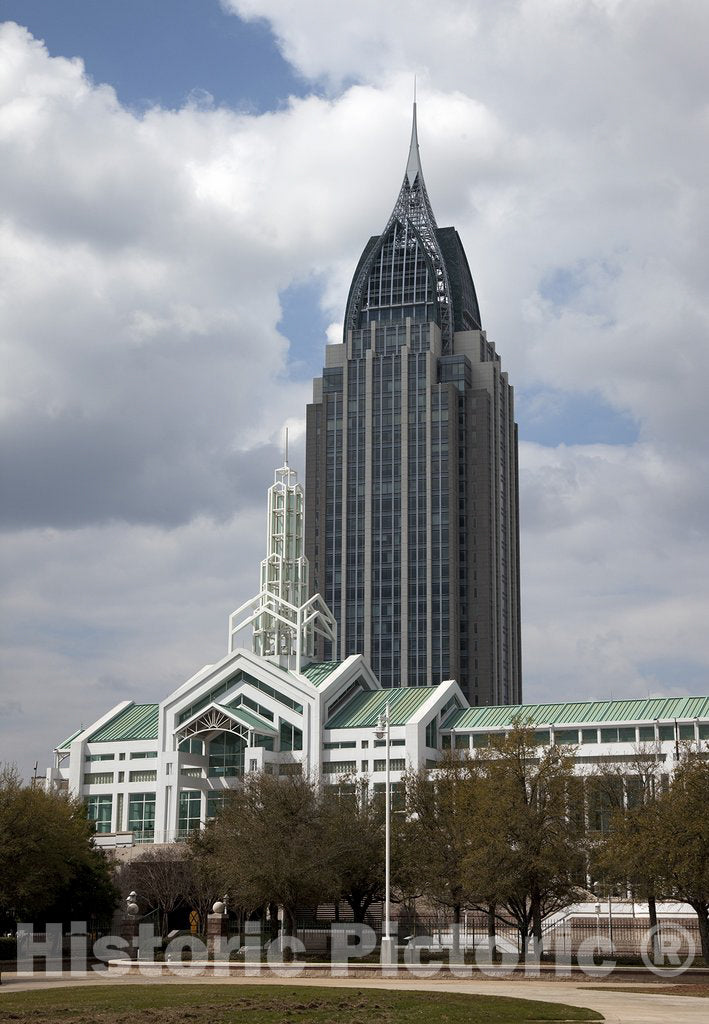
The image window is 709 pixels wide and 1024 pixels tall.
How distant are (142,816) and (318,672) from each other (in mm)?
18756

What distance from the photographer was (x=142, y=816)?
345 ft

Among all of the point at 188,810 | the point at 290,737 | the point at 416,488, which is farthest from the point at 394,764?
the point at 416,488

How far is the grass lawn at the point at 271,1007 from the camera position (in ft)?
102

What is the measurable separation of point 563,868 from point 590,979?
11414 mm

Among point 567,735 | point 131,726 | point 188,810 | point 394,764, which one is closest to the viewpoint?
point 567,735

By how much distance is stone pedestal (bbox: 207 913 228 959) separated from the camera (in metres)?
Result: 64.7

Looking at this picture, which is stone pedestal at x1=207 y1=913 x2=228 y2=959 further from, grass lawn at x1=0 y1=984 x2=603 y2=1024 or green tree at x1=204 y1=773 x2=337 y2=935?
grass lawn at x1=0 y1=984 x2=603 y2=1024

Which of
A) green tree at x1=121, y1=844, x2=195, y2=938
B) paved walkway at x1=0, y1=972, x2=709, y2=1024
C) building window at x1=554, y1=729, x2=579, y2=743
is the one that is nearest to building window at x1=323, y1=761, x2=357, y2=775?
building window at x1=554, y1=729, x2=579, y2=743

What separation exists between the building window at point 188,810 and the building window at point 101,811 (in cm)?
813

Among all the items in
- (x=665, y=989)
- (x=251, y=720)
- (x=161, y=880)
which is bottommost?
(x=665, y=989)

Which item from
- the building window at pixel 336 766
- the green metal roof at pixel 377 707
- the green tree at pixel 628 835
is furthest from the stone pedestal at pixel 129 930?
the green metal roof at pixel 377 707

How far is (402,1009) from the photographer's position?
33406mm

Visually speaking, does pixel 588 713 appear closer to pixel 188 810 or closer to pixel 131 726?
pixel 188 810

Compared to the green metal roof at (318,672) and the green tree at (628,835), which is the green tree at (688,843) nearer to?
the green tree at (628,835)
